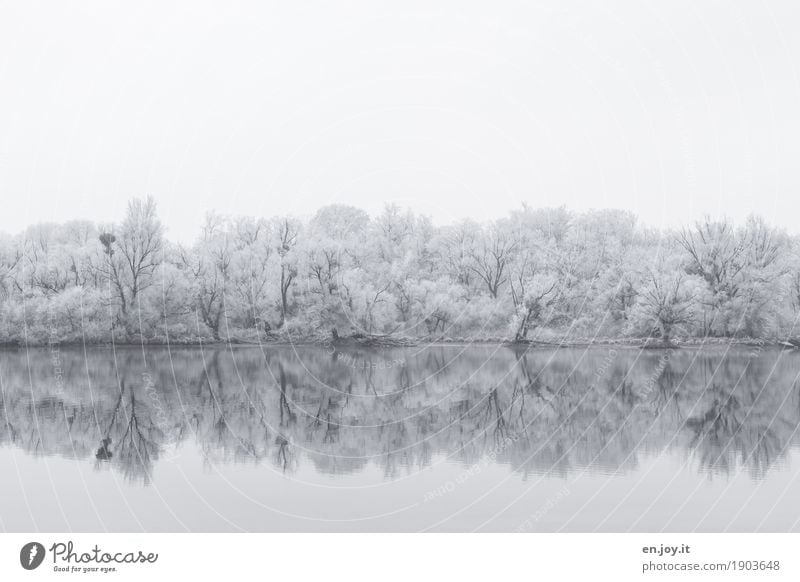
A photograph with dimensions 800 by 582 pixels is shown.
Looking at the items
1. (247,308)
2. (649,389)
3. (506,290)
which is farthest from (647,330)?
(247,308)

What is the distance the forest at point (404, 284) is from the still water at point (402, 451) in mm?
13116

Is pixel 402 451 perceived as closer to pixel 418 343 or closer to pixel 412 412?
pixel 412 412

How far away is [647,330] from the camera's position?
44.0 m

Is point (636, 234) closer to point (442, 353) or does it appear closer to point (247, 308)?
point (442, 353)
